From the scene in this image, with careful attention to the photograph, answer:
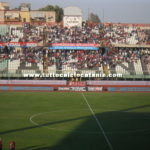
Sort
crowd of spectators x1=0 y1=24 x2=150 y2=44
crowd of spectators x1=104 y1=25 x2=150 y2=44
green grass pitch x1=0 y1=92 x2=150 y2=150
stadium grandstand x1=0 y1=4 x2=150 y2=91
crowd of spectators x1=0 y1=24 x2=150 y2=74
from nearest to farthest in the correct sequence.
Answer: green grass pitch x1=0 y1=92 x2=150 y2=150 < stadium grandstand x1=0 y1=4 x2=150 y2=91 < crowd of spectators x1=0 y1=24 x2=150 y2=74 < crowd of spectators x1=0 y1=24 x2=150 y2=44 < crowd of spectators x1=104 y1=25 x2=150 y2=44

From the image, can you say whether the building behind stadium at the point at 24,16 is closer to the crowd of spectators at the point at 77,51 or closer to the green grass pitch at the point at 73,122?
the crowd of spectators at the point at 77,51

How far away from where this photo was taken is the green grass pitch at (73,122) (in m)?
23.1

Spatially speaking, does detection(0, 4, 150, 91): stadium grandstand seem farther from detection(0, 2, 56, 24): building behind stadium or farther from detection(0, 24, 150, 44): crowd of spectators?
detection(0, 2, 56, 24): building behind stadium

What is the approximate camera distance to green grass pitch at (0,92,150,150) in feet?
75.8

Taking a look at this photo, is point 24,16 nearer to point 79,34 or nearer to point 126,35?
point 79,34

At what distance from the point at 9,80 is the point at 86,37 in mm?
20220

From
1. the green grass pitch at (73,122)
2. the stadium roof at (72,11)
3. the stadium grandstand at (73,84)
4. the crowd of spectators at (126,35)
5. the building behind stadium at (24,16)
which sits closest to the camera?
the green grass pitch at (73,122)

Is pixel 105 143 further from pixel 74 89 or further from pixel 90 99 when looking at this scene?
pixel 74 89

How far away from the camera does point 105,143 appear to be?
23328 mm

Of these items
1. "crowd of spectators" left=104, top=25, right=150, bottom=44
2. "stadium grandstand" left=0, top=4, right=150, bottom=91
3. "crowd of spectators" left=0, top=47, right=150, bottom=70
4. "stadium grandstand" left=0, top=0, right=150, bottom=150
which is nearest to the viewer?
"stadium grandstand" left=0, top=0, right=150, bottom=150

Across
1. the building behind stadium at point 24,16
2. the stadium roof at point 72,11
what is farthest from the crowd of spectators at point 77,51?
the building behind stadium at point 24,16

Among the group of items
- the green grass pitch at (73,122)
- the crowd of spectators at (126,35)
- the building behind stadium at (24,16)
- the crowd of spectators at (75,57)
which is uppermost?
the building behind stadium at (24,16)

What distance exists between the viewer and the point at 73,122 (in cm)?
2950

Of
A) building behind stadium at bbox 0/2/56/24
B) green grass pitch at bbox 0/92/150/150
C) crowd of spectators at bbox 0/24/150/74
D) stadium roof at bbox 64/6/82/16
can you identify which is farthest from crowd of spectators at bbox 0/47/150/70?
building behind stadium at bbox 0/2/56/24
